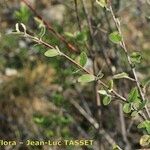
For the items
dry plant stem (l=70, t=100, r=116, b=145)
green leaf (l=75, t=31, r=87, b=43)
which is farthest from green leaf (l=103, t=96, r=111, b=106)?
dry plant stem (l=70, t=100, r=116, b=145)

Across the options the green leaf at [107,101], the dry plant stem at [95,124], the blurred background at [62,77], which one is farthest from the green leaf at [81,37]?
the green leaf at [107,101]

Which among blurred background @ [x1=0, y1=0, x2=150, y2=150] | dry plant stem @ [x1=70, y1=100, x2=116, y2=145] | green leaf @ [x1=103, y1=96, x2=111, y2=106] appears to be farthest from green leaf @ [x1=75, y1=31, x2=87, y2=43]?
green leaf @ [x1=103, y1=96, x2=111, y2=106]

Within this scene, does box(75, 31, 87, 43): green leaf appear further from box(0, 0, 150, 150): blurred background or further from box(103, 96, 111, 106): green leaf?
box(103, 96, 111, 106): green leaf

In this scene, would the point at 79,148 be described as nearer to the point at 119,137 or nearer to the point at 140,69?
the point at 119,137

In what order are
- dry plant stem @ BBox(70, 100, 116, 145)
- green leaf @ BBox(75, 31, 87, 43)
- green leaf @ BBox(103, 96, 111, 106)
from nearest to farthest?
1. green leaf @ BBox(103, 96, 111, 106)
2. green leaf @ BBox(75, 31, 87, 43)
3. dry plant stem @ BBox(70, 100, 116, 145)

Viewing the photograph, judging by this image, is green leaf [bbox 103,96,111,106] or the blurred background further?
the blurred background

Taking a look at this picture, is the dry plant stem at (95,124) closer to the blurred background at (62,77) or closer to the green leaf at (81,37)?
the blurred background at (62,77)

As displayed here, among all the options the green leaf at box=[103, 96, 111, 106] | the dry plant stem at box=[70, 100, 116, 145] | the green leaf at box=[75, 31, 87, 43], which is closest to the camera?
the green leaf at box=[103, 96, 111, 106]

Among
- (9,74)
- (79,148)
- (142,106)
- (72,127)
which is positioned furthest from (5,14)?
(142,106)

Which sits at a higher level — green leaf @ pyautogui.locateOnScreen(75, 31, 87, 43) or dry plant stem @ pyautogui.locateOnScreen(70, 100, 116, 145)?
green leaf @ pyautogui.locateOnScreen(75, 31, 87, 43)
